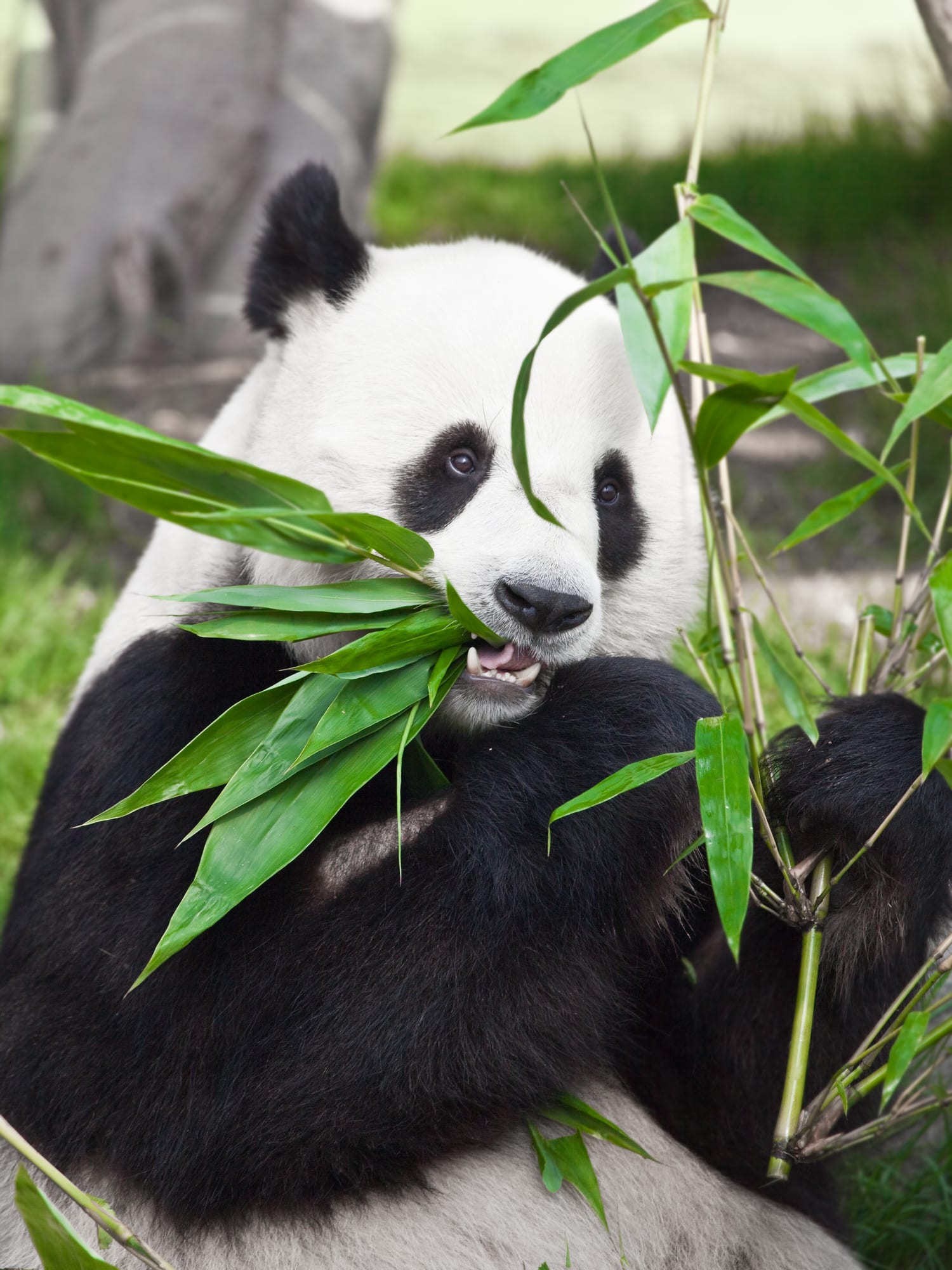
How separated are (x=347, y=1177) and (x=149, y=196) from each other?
233 inches

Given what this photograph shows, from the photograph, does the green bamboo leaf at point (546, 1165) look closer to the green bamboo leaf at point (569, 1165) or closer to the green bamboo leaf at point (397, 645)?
the green bamboo leaf at point (569, 1165)

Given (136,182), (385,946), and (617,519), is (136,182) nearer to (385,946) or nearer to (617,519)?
(617,519)

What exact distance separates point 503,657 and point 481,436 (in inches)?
15.8

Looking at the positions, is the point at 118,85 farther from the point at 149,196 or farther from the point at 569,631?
the point at 569,631

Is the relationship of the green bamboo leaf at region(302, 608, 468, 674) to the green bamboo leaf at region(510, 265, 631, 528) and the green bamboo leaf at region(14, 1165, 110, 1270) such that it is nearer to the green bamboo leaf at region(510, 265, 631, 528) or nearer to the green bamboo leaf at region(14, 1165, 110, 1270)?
the green bamboo leaf at region(510, 265, 631, 528)

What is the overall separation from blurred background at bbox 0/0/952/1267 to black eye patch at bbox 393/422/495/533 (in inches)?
102

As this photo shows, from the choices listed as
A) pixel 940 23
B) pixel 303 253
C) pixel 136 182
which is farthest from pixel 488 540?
pixel 136 182

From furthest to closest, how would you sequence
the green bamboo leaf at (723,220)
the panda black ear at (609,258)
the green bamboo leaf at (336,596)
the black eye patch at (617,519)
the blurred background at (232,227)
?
the blurred background at (232,227) → the panda black ear at (609,258) → the black eye patch at (617,519) → the green bamboo leaf at (336,596) → the green bamboo leaf at (723,220)

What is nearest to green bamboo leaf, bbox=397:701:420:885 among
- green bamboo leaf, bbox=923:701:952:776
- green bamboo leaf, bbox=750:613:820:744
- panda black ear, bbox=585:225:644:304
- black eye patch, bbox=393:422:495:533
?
black eye patch, bbox=393:422:495:533

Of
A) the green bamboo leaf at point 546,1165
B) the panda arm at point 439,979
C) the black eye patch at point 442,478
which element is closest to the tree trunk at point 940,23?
the black eye patch at point 442,478

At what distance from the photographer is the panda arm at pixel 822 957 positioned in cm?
223

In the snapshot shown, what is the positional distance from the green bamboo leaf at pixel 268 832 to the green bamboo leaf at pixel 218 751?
7 cm

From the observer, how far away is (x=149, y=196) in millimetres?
7066

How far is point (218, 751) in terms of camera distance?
208 cm
